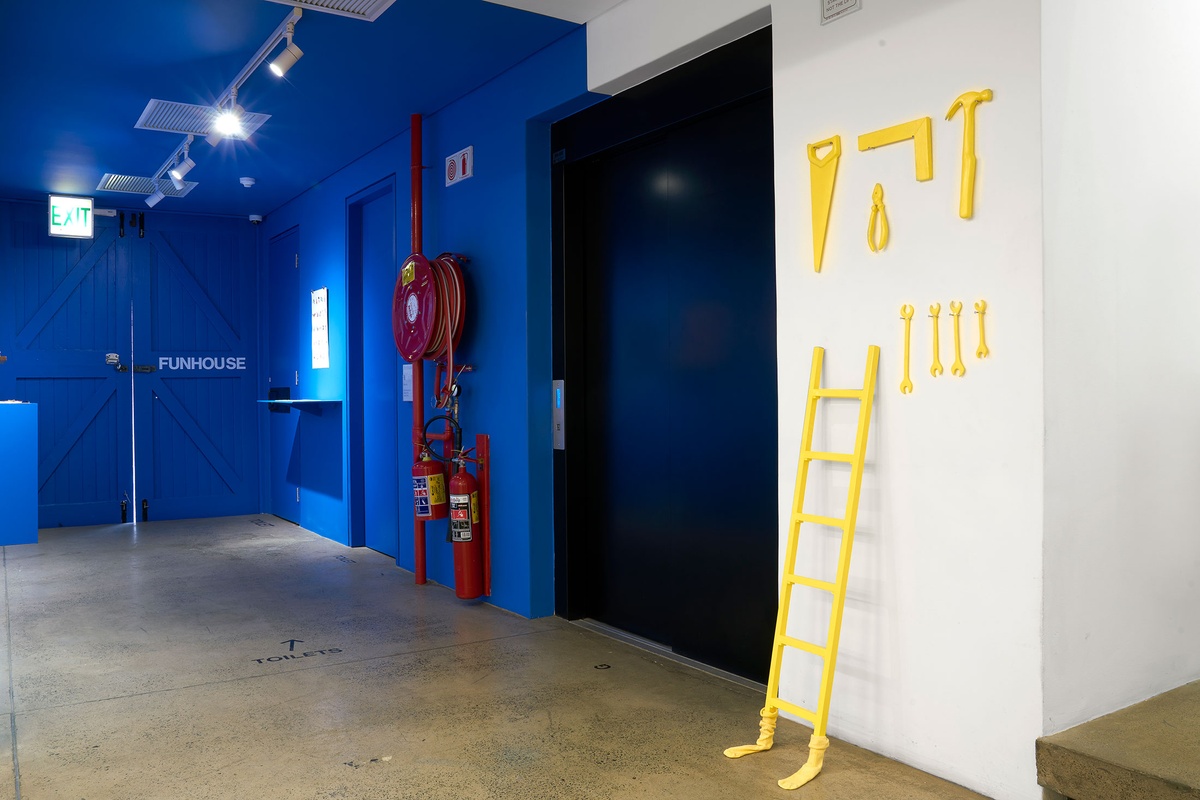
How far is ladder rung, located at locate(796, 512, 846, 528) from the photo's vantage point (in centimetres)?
294

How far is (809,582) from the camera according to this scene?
2.99 metres

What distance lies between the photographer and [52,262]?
835 cm

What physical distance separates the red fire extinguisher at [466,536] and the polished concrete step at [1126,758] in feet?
10.4

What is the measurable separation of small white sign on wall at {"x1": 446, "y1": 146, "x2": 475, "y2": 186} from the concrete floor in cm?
246

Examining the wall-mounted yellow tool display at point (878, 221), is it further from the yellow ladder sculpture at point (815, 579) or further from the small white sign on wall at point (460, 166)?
the small white sign on wall at point (460, 166)

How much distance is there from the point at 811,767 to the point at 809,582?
0.56 meters

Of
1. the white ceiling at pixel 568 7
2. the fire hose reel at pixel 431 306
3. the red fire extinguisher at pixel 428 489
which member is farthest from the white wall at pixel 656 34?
the red fire extinguisher at pixel 428 489

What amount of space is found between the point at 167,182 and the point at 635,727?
6.34m

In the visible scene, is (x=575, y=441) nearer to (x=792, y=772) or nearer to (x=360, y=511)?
(x=792, y=772)

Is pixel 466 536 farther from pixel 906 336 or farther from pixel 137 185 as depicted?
pixel 137 185

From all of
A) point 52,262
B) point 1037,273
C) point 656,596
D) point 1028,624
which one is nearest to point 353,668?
point 656,596

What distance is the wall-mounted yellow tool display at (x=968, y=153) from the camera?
263 cm

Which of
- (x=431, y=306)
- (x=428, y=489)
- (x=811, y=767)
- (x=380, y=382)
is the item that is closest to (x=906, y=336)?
(x=811, y=767)

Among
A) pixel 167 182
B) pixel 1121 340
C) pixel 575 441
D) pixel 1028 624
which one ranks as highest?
pixel 167 182
